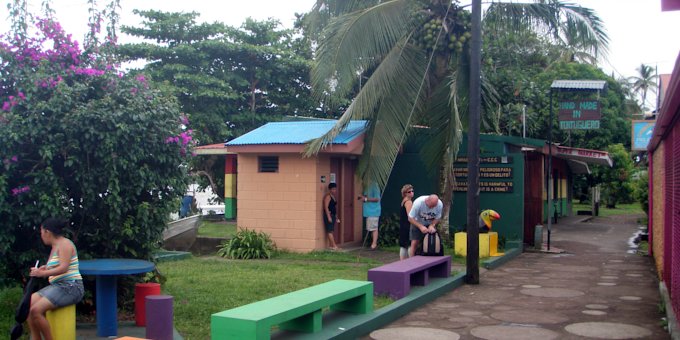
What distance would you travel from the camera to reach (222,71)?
27047 mm

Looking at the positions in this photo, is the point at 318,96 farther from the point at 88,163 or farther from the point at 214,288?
the point at 88,163

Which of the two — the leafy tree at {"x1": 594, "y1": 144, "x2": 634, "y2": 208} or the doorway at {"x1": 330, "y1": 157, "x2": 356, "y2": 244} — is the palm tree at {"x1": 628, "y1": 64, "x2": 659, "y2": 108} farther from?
the doorway at {"x1": 330, "y1": 157, "x2": 356, "y2": 244}

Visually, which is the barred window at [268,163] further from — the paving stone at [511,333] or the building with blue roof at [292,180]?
the paving stone at [511,333]

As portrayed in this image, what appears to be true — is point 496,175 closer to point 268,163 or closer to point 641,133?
point 641,133

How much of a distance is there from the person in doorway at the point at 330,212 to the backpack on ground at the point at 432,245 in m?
4.14

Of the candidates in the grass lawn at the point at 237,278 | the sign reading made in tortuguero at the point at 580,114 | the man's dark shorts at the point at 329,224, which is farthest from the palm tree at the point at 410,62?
the grass lawn at the point at 237,278

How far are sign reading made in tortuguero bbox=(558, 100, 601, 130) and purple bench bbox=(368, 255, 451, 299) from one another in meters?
6.28

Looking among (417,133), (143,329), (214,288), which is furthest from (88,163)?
(417,133)

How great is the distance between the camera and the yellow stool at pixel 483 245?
14.0 metres

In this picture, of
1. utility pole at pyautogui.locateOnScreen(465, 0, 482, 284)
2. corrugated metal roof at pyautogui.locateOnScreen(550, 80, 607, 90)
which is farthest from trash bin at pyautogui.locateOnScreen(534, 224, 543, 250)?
utility pole at pyautogui.locateOnScreen(465, 0, 482, 284)

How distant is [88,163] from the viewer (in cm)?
732

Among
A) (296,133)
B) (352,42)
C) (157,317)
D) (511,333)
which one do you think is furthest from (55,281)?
(296,133)

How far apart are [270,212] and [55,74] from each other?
8057mm

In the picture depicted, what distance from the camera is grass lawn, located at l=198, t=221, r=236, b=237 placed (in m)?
17.6
